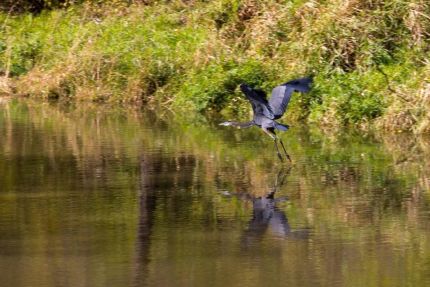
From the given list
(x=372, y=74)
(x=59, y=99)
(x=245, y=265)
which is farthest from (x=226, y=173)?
(x=59, y=99)

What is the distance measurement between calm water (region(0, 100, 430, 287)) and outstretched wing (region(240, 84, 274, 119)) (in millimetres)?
576

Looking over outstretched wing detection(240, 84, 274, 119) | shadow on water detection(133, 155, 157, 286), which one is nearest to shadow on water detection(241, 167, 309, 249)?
shadow on water detection(133, 155, 157, 286)

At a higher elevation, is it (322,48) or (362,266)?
(322,48)

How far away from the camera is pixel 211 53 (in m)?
17.6

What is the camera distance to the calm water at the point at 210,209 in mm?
7605

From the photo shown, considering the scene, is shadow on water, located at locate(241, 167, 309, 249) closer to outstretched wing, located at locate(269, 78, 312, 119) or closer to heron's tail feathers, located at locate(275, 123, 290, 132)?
heron's tail feathers, located at locate(275, 123, 290, 132)

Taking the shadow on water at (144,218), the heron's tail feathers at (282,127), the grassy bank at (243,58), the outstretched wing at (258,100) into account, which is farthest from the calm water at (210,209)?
the grassy bank at (243,58)

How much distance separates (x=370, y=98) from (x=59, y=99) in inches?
226

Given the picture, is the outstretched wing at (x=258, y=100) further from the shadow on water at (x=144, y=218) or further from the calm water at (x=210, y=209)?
the shadow on water at (x=144, y=218)

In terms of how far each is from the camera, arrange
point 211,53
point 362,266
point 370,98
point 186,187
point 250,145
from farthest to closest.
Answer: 1. point 211,53
2. point 370,98
3. point 250,145
4. point 186,187
5. point 362,266

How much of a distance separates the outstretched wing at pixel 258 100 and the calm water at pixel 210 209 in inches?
22.7

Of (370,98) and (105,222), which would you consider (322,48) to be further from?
(105,222)

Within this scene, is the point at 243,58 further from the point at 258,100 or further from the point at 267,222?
the point at 267,222

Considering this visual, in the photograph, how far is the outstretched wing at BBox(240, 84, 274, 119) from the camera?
1095 cm
